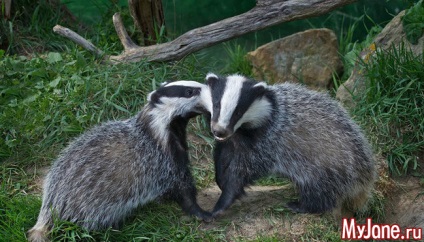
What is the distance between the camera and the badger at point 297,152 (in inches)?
205

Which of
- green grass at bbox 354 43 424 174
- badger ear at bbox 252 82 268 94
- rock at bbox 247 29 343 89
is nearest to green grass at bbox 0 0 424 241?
green grass at bbox 354 43 424 174

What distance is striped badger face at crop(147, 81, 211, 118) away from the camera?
5102 millimetres

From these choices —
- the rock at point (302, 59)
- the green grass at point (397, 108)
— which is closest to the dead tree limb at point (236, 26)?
the green grass at point (397, 108)

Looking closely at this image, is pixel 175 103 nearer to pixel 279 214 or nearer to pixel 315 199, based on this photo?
pixel 279 214

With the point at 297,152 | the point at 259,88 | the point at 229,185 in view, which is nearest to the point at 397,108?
the point at 297,152

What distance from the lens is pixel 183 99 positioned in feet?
16.8

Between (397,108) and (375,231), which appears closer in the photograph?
(375,231)

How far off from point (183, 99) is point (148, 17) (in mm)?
2614

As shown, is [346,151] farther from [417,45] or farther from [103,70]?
[103,70]

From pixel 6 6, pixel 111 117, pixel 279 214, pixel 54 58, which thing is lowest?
pixel 279 214

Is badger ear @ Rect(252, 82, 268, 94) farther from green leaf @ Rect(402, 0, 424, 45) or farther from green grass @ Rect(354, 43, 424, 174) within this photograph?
green leaf @ Rect(402, 0, 424, 45)

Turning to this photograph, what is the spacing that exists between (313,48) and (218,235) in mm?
3519

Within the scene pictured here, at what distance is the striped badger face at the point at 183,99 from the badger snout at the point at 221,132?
352mm

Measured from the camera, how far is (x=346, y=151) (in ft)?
17.6
